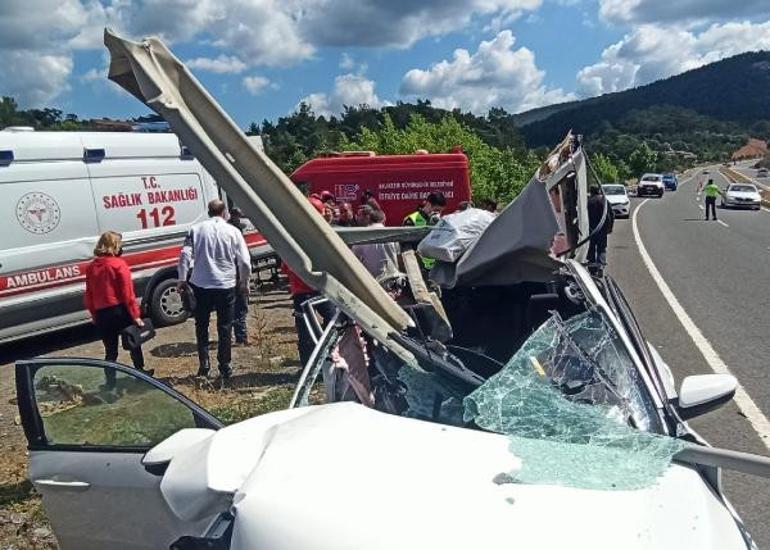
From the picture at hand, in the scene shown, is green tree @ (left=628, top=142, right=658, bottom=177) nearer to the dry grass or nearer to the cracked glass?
the dry grass

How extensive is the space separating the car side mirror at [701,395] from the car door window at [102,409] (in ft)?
6.00

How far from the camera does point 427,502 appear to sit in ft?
6.03

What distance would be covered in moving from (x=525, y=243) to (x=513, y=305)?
78cm

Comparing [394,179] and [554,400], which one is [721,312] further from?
[554,400]

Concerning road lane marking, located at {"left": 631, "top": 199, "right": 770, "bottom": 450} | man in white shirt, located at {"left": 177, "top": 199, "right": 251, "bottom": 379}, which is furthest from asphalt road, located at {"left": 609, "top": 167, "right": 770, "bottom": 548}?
man in white shirt, located at {"left": 177, "top": 199, "right": 251, "bottom": 379}

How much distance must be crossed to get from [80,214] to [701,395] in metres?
7.69

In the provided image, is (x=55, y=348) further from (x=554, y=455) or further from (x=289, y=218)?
(x=554, y=455)

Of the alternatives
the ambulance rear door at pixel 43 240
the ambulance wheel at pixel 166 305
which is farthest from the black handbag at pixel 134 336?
the ambulance wheel at pixel 166 305

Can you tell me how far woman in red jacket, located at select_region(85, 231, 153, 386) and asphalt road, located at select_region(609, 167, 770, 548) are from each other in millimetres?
4428

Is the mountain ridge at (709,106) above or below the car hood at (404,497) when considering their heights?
above

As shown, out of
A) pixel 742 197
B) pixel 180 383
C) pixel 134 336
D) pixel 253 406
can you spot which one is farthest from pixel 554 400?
pixel 742 197

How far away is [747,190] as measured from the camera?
34312 mm

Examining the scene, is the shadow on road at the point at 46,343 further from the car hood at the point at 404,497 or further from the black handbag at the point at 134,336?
the car hood at the point at 404,497

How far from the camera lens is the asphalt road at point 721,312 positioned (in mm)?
4590
